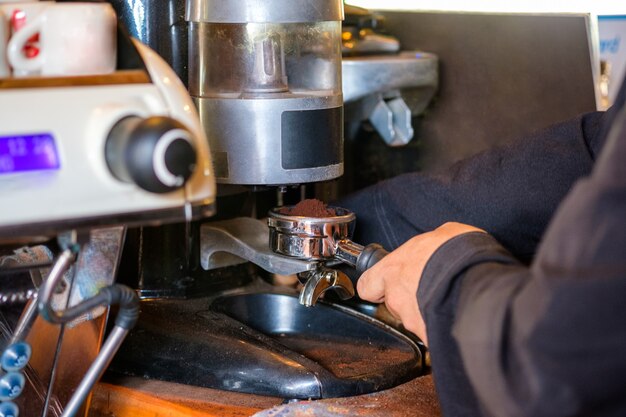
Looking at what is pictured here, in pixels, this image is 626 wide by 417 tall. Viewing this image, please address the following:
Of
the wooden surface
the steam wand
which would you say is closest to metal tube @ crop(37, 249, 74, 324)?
the steam wand

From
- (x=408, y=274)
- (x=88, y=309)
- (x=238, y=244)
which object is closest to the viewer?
(x=88, y=309)

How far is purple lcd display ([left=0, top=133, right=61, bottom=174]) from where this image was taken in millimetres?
585

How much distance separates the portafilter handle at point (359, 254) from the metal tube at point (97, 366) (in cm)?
26

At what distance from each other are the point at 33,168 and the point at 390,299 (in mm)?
320

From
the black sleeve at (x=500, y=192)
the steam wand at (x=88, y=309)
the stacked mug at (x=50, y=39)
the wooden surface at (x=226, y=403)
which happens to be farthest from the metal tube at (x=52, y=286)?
the black sleeve at (x=500, y=192)

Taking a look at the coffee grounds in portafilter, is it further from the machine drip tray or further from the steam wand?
the steam wand

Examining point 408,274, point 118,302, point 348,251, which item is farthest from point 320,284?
point 118,302

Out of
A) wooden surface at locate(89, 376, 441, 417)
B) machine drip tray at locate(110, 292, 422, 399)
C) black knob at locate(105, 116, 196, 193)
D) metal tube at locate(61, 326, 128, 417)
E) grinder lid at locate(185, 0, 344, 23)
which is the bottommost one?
wooden surface at locate(89, 376, 441, 417)

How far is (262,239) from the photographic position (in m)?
0.98

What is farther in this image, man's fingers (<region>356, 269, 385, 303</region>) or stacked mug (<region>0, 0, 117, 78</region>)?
man's fingers (<region>356, 269, 385, 303</region>)

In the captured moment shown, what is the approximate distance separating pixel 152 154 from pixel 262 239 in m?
0.41

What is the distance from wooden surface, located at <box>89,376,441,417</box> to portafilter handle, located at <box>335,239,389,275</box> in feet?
0.39

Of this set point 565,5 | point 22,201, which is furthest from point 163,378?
point 565,5

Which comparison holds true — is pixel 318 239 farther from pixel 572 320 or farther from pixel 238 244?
pixel 572 320
